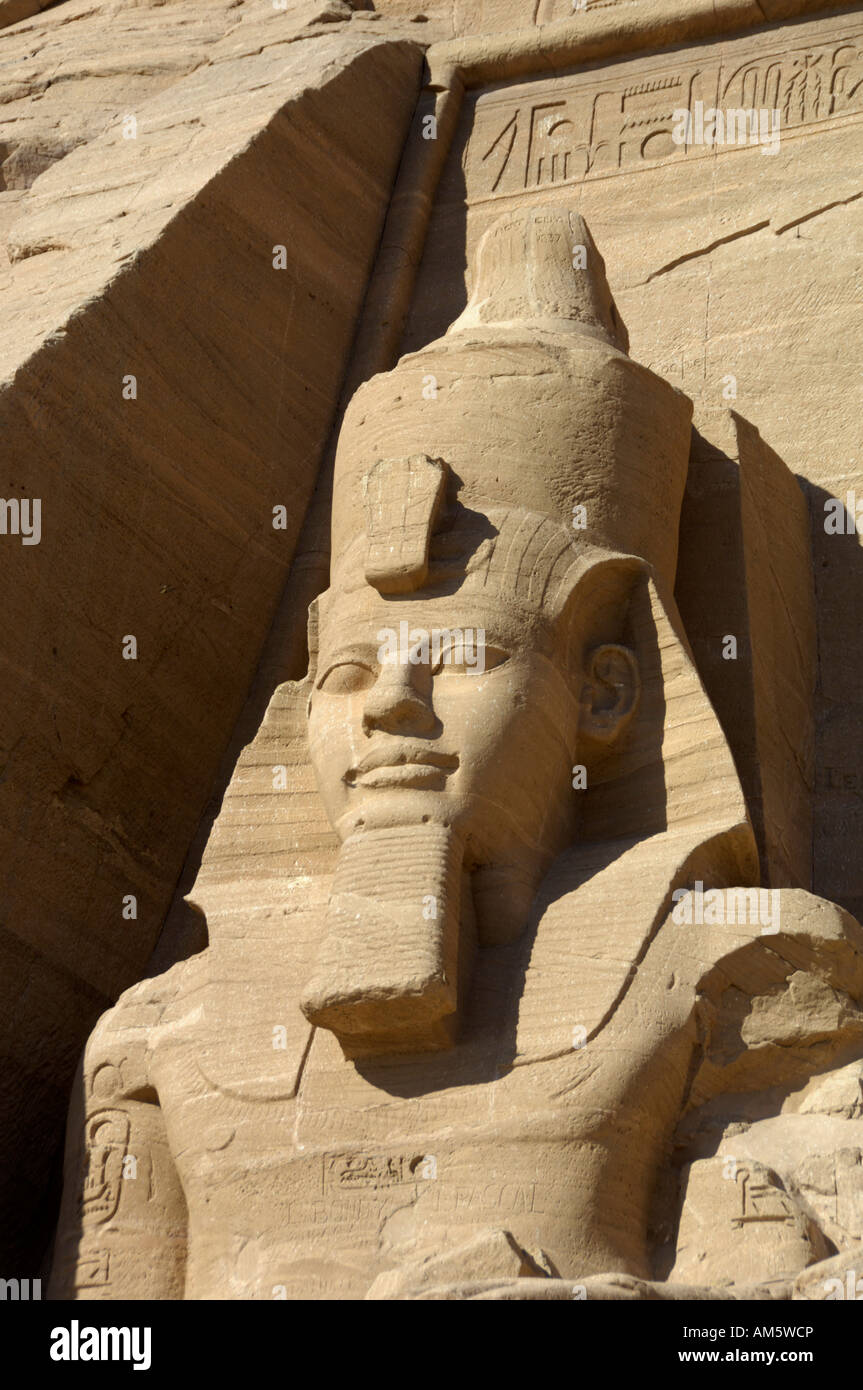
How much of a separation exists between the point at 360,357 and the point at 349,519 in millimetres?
1793

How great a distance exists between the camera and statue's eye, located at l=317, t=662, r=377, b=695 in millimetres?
4559

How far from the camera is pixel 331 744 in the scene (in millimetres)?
4500

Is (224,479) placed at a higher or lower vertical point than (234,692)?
higher

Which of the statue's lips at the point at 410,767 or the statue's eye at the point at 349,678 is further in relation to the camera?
the statue's eye at the point at 349,678

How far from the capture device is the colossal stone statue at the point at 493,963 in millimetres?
3966

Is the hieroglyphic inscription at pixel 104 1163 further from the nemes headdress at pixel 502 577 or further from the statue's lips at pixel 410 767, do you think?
the statue's lips at pixel 410 767

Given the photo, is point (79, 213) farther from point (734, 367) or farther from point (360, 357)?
point (734, 367)

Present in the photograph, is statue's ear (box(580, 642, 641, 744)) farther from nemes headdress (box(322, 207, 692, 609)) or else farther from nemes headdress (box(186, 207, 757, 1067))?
nemes headdress (box(322, 207, 692, 609))

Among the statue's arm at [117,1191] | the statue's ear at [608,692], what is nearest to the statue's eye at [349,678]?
the statue's ear at [608,692]

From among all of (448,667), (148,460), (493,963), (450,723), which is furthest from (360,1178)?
(148,460)

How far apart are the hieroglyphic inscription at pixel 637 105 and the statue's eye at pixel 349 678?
2.90m

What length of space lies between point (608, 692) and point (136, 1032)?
1263 millimetres

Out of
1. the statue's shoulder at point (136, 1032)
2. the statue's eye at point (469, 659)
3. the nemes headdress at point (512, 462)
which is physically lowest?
the statue's shoulder at point (136, 1032)
